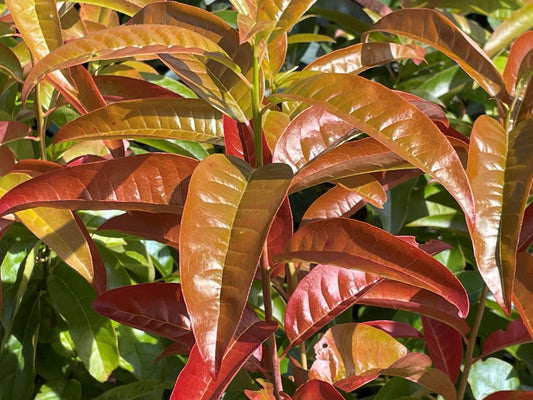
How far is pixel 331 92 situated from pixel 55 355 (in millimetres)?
935

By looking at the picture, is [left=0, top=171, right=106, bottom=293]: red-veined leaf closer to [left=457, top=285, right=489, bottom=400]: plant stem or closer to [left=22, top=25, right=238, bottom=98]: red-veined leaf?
[left=22, top=25, right=238, bottom=98]: red-veined leaf

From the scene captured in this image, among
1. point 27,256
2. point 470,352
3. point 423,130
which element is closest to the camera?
point 423,130

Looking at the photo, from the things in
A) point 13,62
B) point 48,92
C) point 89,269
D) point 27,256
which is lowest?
point 27,256

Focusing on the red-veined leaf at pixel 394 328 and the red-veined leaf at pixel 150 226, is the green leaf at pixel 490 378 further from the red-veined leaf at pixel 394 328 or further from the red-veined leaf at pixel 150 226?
the red-veined leaf at pixel 150 226

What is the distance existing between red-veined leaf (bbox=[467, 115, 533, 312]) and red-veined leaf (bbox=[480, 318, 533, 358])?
0.35 meters

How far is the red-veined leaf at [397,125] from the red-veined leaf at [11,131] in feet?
1.75

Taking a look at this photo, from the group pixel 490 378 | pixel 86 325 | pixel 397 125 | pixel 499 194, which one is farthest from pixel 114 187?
pixel 490 378

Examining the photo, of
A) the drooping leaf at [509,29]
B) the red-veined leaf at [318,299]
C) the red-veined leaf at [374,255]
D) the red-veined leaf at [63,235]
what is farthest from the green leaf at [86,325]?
the drooping leaf at [509,29]

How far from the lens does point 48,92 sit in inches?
55.2

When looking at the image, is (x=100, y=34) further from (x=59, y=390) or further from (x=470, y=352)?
(x=59, y=390)

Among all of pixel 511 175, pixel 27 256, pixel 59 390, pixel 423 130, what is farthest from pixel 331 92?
pixel 59 390

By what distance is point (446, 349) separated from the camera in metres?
1.19

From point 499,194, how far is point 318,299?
27cm

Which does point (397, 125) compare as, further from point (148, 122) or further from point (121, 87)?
point (121, 87)
